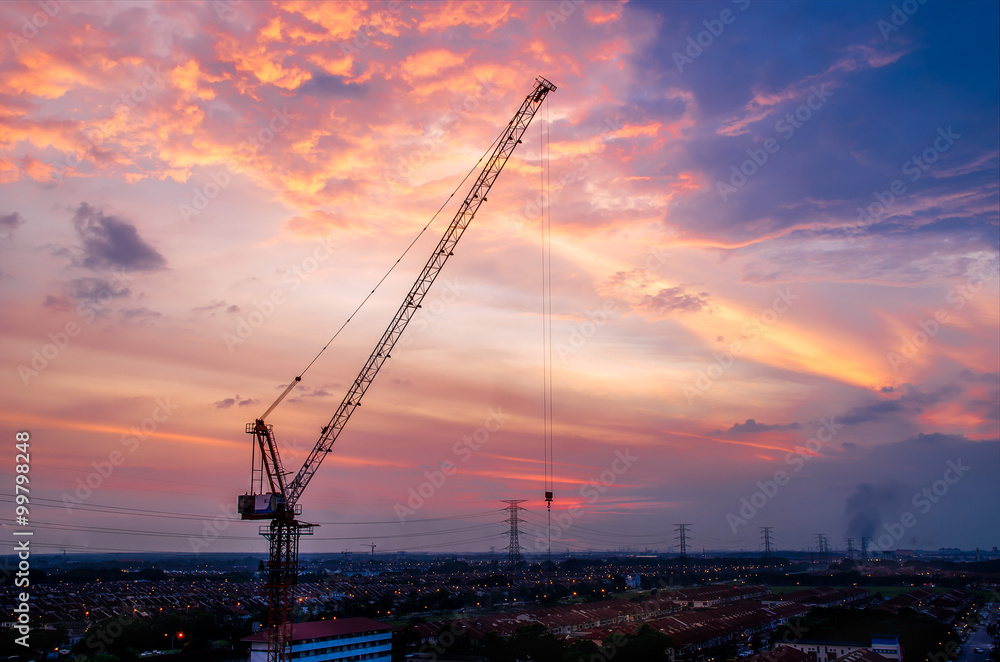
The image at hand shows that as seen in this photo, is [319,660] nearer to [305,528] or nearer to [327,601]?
[305,528]

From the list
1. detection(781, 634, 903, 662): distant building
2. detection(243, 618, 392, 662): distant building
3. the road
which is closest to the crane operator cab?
detection(243, 618, 392, 662): distant building

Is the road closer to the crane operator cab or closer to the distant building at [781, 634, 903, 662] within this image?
the distant building at [781, 634, 903, 662]

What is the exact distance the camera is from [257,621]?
5331cm

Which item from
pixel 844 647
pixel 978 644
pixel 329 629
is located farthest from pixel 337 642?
pixel 978 644

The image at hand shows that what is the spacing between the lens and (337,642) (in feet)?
119

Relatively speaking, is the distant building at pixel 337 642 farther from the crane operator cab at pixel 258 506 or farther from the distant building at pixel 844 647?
the distant building at pixel 844 647

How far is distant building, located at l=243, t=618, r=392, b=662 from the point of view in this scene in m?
34.6

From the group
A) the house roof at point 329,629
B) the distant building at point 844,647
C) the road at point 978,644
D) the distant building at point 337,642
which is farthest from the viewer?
the road at point 978,644

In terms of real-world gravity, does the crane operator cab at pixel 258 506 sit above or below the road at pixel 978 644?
above

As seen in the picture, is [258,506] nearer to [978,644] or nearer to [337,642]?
[337,642]

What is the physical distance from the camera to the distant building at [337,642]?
3456 centimetres

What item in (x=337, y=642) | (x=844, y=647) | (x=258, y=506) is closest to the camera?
(x=258, y=506)

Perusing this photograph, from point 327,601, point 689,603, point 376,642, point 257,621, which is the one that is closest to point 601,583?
point 689,603

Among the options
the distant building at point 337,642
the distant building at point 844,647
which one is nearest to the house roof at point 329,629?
the distant building at point 337,642
